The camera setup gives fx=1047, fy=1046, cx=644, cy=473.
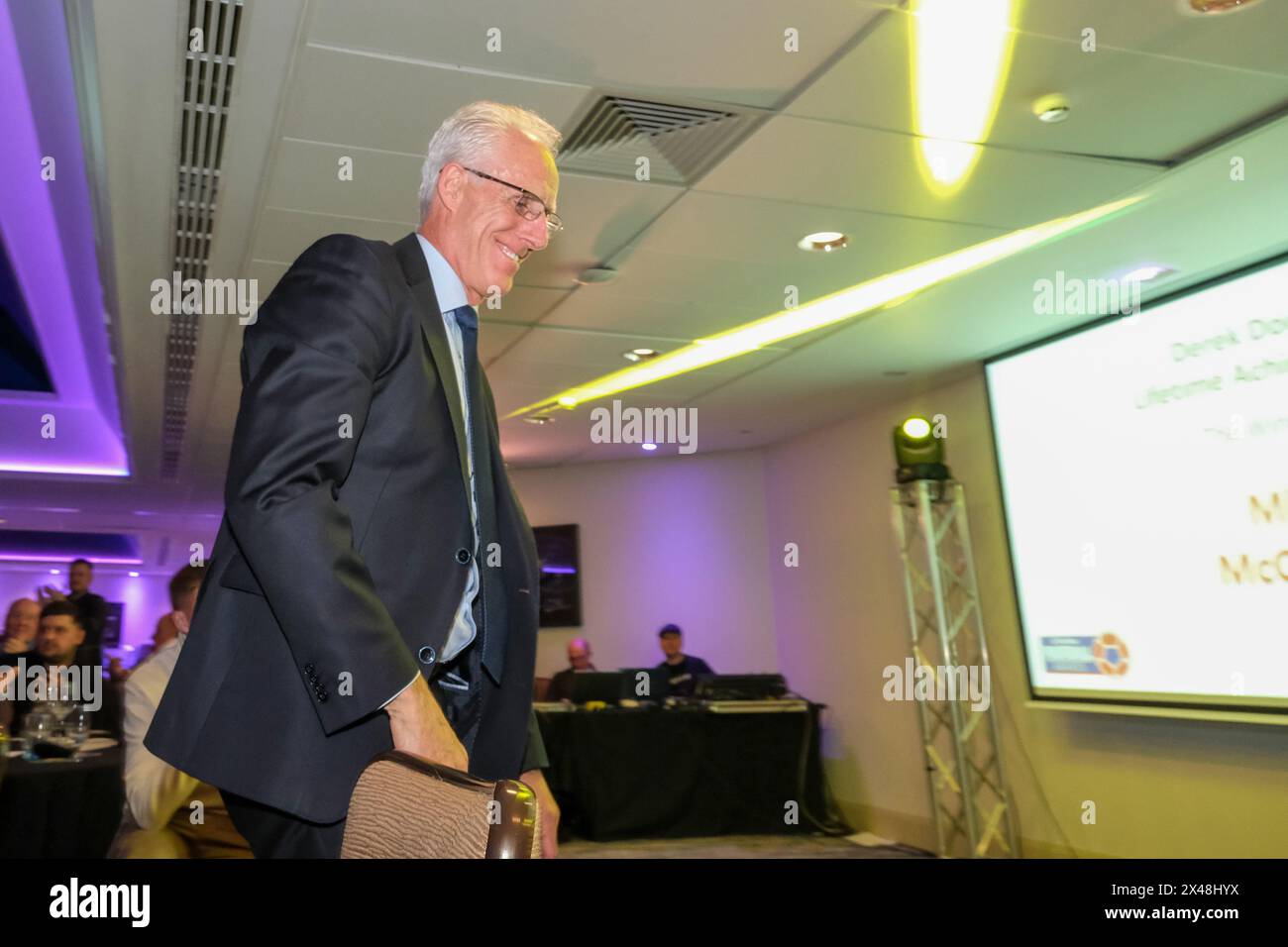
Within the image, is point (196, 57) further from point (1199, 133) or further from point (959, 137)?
point (1199, 133)

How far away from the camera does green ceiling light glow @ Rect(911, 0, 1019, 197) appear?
2660 millimetres

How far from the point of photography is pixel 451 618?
115 centimetres

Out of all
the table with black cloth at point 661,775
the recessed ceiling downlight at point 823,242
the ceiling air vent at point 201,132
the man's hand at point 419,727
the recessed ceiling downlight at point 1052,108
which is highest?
the ceiling air vent at point 201,132

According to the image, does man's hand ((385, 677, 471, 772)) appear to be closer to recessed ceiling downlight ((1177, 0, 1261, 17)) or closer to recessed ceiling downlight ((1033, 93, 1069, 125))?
recessed ceiling downlight ((1177, 0, 1261, 17))

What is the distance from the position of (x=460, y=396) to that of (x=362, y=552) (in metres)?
0.23

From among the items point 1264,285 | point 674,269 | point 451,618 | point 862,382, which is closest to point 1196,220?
point 1264,285

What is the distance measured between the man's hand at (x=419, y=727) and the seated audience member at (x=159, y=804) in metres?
1.71

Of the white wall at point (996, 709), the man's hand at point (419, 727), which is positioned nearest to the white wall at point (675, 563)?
the white wall at point (996, 709)

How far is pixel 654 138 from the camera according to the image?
3.33 metres

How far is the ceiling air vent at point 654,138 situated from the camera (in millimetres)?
3162

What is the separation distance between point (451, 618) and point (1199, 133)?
3.26 m

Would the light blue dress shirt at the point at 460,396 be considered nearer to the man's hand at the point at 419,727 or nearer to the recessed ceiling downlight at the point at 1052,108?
the man's hand at the point at 419,727

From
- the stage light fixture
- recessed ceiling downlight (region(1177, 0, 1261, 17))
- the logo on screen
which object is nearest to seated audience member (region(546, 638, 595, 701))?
the stage light fixture

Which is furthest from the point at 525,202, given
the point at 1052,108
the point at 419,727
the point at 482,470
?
the point at 1052,108
